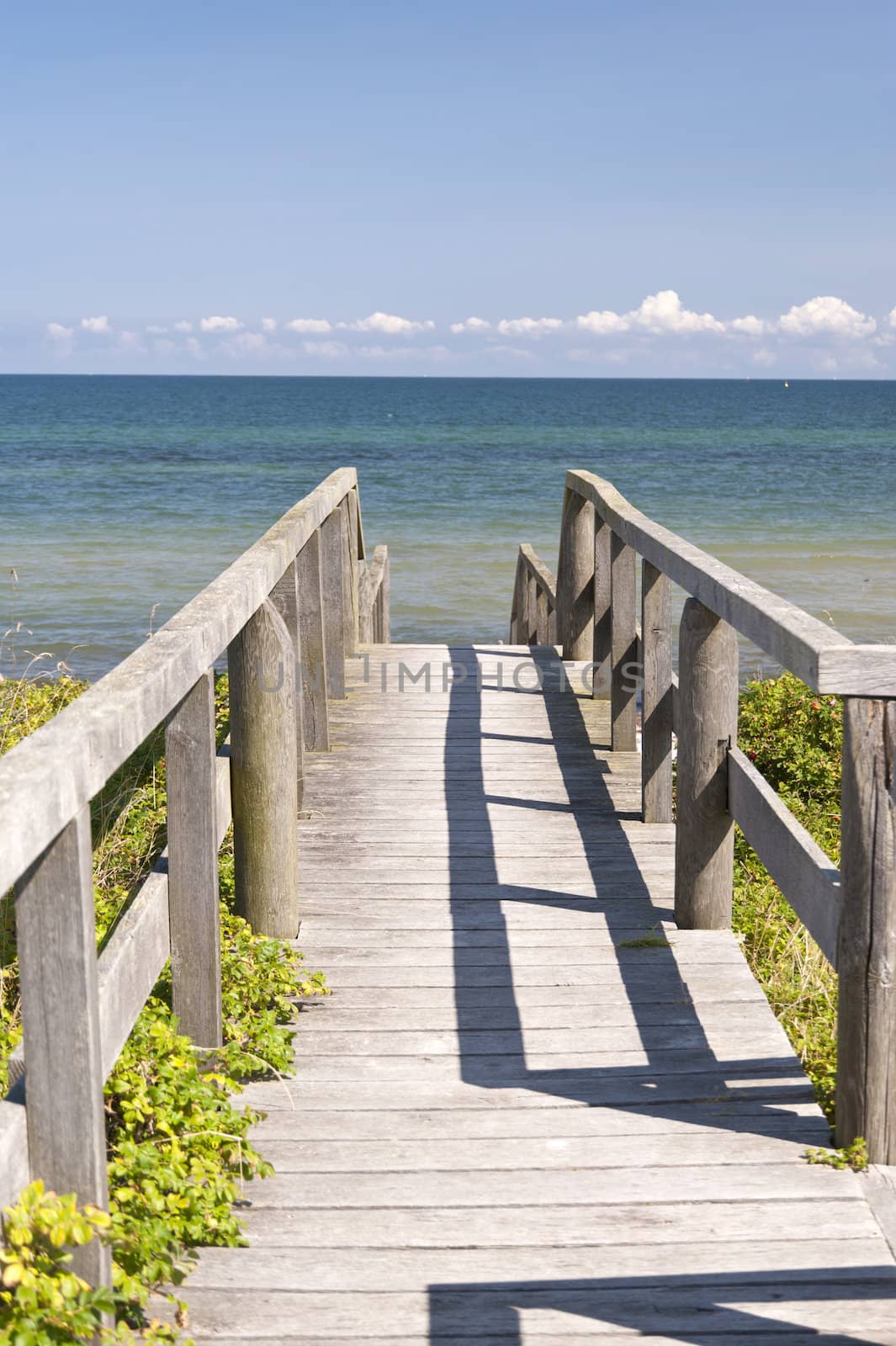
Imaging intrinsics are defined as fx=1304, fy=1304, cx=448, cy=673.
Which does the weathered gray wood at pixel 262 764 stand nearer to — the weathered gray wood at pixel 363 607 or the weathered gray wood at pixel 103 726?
the weathered gray wood at pixel 103 726

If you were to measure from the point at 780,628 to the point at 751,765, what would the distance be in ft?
3.44

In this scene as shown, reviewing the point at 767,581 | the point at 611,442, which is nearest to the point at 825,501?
the point at 767,581

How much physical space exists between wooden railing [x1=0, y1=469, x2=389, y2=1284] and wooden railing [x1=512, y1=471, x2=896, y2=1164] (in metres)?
1.17

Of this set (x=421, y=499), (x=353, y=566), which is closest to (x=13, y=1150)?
(x=353, y=566)

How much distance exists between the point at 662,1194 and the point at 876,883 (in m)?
0.76

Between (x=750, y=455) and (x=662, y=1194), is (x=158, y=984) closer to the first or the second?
(x=662, y=1194)

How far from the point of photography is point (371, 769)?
223 inches

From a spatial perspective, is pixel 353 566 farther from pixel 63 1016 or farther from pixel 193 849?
pixel 63 1016

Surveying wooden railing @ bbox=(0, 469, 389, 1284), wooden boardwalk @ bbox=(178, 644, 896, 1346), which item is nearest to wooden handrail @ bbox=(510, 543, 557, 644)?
wooden railing @ bbox=(0, 469, 389, 1284)

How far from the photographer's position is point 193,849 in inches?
112

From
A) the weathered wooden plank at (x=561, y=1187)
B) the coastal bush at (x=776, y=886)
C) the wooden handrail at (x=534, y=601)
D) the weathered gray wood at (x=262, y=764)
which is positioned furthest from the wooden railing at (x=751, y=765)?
the wooden handrail at (x=534, y=601)

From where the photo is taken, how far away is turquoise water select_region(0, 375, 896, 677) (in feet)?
58.0

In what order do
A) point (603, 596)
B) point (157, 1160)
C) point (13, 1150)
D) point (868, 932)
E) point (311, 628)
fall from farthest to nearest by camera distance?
point (603, 596), point (311, 628), point (868, 932), point (157, 1160), point (13, 1150)

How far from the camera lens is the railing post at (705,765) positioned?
12.2 feet
